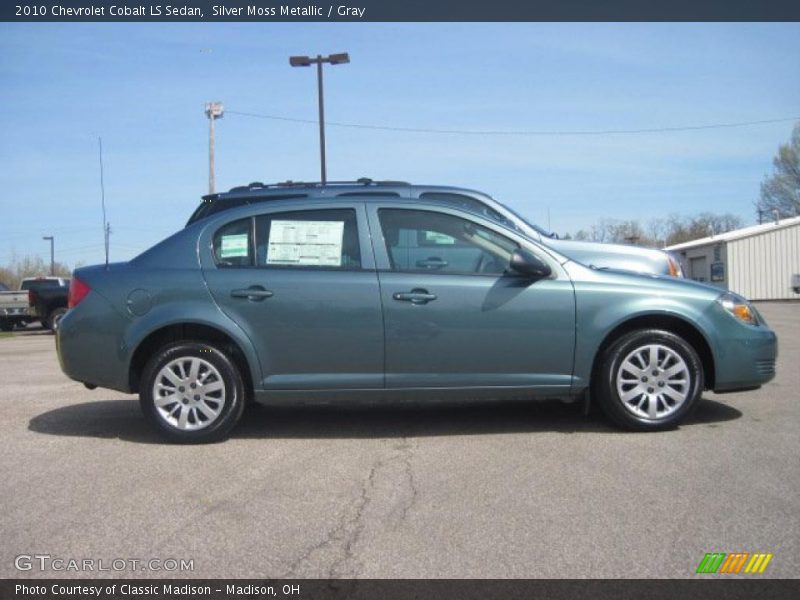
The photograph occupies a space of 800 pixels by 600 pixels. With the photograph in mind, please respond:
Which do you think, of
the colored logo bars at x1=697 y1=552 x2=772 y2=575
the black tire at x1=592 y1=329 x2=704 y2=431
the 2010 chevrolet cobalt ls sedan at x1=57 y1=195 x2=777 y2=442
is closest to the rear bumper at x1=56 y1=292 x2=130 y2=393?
the 2010 chevrolet cobalt ls sedan at x1=57 y1=195 x2=777 y2=442

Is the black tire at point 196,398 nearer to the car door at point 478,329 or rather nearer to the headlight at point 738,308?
the car door at point 478,329

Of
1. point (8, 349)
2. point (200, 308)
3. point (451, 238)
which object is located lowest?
point (8, 349)

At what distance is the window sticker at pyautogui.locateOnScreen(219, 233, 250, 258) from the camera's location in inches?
234

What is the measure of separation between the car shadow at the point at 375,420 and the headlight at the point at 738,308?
2.69 ft

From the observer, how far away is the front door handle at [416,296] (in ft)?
18.7

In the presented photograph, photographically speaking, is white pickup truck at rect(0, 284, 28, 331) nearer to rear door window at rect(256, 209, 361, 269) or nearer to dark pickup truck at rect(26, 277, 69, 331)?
dark pickup truck at rect(26, 277, 69, 331)

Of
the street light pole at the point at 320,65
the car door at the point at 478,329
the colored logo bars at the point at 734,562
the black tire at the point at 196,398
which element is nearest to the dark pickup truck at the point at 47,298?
the street light pole at the point at 320,65

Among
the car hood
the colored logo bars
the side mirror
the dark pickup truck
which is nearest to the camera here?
the colored logo bars

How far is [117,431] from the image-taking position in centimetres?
629

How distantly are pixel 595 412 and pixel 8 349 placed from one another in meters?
13.3

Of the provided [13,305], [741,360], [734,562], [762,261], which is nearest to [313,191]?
[741,360]

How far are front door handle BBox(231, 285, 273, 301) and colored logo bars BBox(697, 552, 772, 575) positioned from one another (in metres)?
3.39
